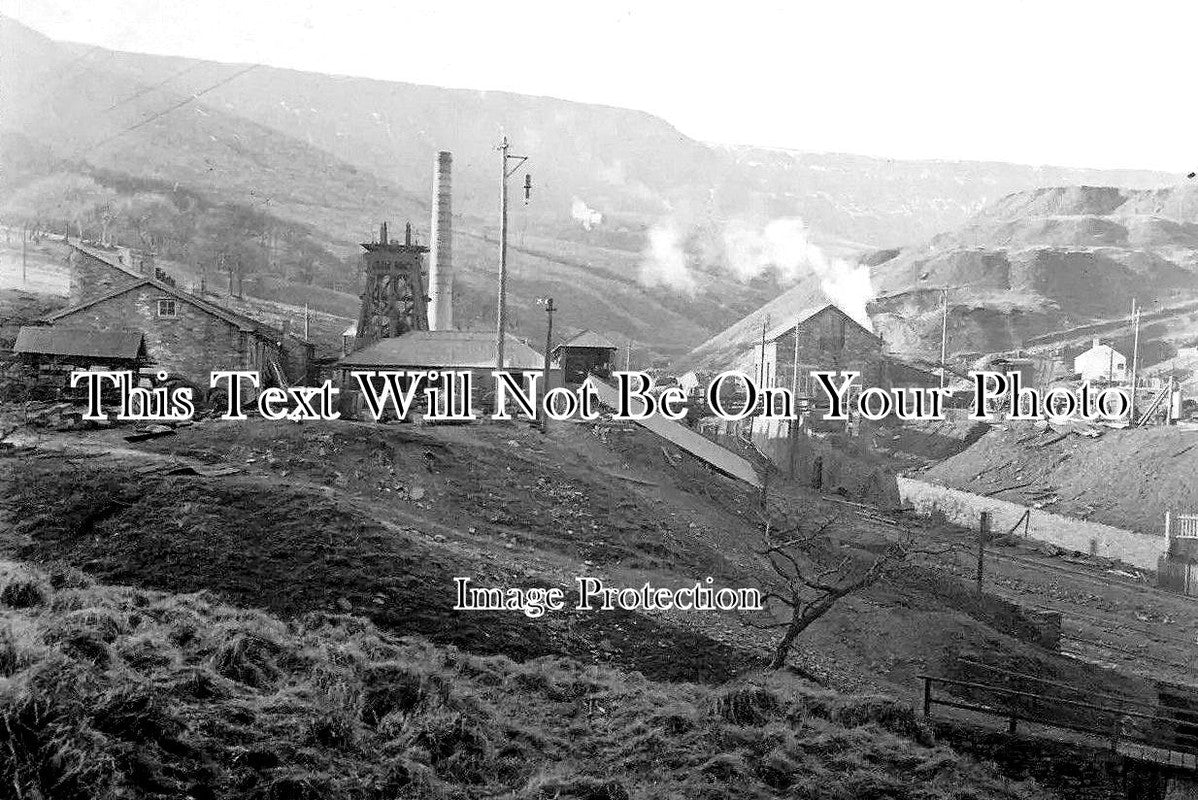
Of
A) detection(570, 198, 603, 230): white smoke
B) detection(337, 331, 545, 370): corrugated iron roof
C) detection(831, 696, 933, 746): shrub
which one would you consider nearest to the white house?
detection(337, 331, 545, 370): corrugated iron roof

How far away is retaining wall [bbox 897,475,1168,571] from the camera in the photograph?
9.23 metres

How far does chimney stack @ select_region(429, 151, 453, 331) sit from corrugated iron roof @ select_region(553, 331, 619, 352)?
4.79 meters

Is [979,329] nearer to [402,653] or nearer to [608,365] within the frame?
[608,365]

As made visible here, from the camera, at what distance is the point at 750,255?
39.2m

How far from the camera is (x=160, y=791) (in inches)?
159

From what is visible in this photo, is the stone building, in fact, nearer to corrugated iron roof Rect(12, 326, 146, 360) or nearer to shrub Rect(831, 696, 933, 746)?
corrugated iron roof Rect(12, 326, 146, 360)

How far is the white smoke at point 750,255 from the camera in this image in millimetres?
35438

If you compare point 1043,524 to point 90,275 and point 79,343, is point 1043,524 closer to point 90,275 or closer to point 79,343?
point 79,343

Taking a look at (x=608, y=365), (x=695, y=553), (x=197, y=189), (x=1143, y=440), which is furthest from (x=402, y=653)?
(x=197, y=189)

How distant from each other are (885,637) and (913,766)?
3.51 ft

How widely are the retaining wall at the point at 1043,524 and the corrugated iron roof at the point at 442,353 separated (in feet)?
17.0

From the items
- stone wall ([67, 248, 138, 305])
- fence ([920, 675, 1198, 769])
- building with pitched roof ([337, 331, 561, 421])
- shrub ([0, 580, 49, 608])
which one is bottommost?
fence ([920, 675, 1198, 769])

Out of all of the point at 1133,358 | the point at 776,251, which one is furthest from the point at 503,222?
the point at 776,251

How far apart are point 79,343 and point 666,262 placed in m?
30.7
